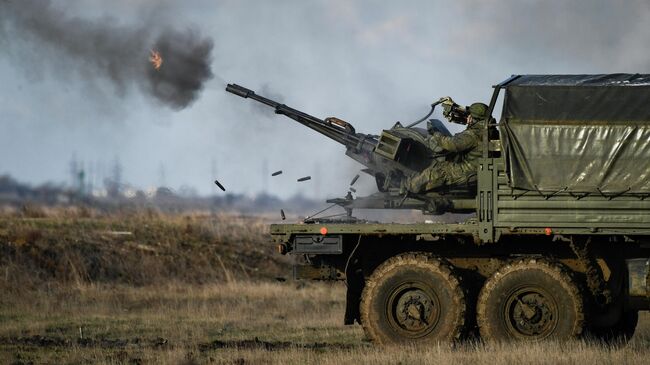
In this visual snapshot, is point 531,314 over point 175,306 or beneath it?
over

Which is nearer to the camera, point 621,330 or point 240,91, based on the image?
point 621,330

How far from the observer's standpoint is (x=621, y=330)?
1571cm

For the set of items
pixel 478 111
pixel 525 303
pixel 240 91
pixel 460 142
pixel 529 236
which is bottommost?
pixel 525 303

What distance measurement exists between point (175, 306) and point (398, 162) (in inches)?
312

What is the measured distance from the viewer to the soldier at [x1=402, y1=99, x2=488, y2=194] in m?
15.1

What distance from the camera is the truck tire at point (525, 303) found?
14188 millimetres

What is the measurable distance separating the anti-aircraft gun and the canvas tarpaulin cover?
1.22m

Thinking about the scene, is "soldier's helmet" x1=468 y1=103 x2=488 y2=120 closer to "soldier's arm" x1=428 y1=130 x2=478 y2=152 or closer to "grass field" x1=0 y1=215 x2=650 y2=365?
"soldier's arm" x1=428 y1=130 x2=478 y2=152

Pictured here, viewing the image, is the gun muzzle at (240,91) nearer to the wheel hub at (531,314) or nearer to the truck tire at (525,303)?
the truck tire at (525,303)

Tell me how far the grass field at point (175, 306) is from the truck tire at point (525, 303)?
40 cm

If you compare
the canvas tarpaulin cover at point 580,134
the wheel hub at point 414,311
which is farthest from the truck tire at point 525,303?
the canvas tarpaulin cover at point 580,134

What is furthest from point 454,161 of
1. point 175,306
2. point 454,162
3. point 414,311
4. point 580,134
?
point 175,306

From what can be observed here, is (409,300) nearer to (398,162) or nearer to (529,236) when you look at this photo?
(529,236)

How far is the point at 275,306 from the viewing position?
22750mm
